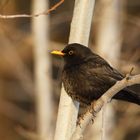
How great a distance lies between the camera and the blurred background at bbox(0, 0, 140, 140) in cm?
1076

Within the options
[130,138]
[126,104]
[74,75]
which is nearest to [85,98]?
[74,75]

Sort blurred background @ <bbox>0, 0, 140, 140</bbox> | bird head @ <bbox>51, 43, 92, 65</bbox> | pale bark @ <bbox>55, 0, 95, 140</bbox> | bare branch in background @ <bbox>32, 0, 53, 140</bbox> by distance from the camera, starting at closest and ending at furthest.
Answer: pale bark @ <bbox>55, 0, 95, 140</bbox> → bird head @ <bbox>51, 43, 92, 65</bbox> → blurred background @ <bbox>0, 0, 140, 140</bbox> → bare branch in background @ <bbox>32, 0, 53, 140</bbox>

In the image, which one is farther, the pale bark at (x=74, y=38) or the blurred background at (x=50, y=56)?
the blurred background at (x=50, y=56)

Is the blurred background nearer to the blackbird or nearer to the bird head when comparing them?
the bird head

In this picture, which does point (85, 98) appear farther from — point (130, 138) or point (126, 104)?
point (130, 138)

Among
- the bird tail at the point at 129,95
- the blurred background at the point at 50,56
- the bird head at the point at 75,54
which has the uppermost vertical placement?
the bird head at the point at 75,54

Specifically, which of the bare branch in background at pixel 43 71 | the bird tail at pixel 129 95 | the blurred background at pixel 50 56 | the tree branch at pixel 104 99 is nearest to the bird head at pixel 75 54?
the bird tail at pixel 129 95

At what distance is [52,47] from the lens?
11133 millimetres

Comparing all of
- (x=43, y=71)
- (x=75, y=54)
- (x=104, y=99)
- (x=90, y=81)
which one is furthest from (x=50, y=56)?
(x=104, y=99)

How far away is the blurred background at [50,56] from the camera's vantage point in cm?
1076

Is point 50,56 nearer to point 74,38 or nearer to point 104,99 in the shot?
point 74,38

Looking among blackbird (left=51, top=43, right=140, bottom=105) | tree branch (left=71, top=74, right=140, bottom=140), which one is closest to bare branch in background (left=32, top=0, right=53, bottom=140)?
blackbird (left=51, top=43, right=140, bottom=105)

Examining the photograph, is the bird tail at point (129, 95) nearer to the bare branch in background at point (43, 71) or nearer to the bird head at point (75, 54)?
the bird head at point (75, 54)

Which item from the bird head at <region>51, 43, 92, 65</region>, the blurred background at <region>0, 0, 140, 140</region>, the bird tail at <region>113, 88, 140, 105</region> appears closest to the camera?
the bird tail at <region>113, 88, 140, 105</region>
